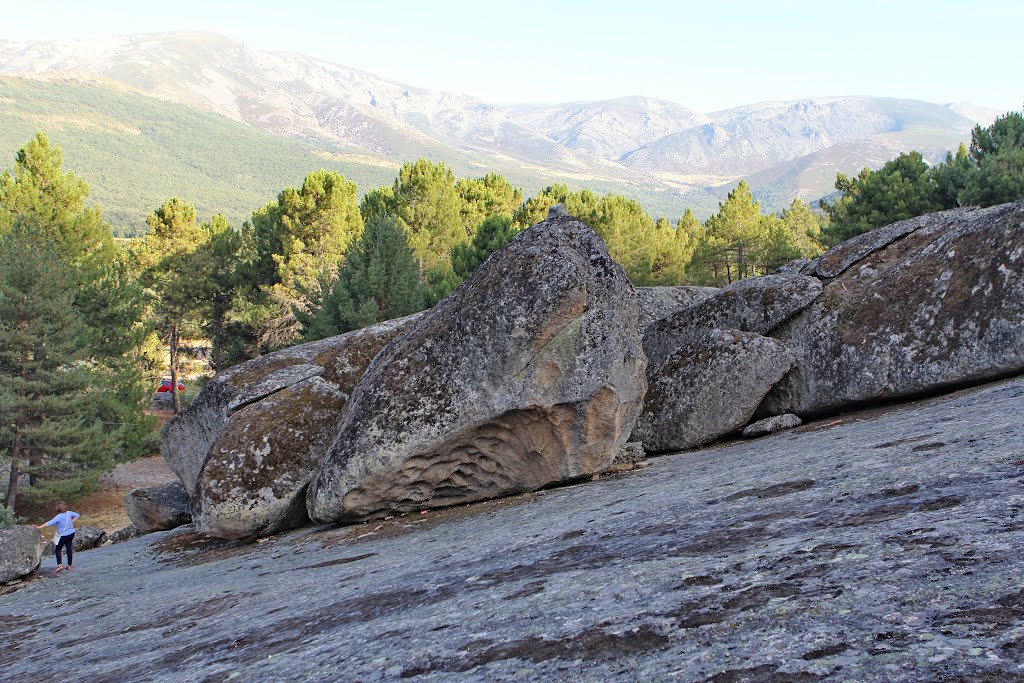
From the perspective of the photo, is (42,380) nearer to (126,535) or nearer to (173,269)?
(126,535)

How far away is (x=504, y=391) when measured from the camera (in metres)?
12.4

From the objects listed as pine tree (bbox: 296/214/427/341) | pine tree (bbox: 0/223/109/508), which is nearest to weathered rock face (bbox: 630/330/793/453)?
pine tree (bbox: 296/214/427/341)

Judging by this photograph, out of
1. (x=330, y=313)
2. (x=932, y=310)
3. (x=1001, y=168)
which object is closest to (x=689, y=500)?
(x=932, y=310)

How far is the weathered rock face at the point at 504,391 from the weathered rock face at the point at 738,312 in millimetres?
3073

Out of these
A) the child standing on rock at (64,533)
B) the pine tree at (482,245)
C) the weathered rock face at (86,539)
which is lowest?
the weathered rock face at (86,539)

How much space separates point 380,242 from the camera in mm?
40000

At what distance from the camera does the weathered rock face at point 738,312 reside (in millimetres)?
15328

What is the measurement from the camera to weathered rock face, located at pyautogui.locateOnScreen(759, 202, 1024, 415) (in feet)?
38.0

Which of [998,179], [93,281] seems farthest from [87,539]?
[998,179]

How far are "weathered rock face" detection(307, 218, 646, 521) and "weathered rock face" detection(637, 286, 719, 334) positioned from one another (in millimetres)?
5632

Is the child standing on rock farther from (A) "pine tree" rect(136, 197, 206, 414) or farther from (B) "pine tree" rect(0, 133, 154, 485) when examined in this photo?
(A) "pine tree" rect(136, 197, 206, 414)

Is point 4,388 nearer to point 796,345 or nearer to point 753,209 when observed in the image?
point 796,345

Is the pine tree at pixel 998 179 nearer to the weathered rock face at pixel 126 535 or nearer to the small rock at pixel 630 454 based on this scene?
the small rock at pixel 630 454

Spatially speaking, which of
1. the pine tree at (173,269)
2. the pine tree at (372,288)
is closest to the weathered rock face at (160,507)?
the pine tree at (372,288)
